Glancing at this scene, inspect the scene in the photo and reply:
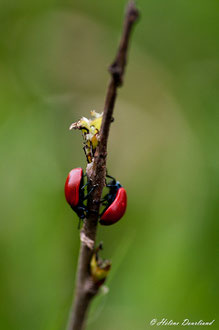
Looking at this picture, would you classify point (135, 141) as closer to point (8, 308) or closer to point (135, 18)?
point (8, 308)

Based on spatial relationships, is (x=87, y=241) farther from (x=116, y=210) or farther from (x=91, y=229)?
(x=116, y=210)

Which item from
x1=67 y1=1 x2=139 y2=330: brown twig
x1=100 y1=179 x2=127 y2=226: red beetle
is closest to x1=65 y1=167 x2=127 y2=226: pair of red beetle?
x1=100 y1=179 x2=127 y2=226: red beetle

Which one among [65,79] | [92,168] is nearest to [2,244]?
[92,168]

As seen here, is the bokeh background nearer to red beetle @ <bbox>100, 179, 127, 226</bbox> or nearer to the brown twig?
red beetle @ <bbox>100, 179, 127, 226</bbox>

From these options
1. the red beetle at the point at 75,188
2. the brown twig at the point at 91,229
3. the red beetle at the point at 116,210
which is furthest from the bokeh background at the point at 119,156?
the brown twig at the point at 91,229

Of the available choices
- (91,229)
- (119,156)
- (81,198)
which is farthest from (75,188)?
(119,156)

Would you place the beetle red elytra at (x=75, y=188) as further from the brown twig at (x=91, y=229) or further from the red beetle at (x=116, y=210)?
the brown twig at (x=91, y=229)

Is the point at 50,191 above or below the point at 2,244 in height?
above

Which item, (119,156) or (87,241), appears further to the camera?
(119,156)
